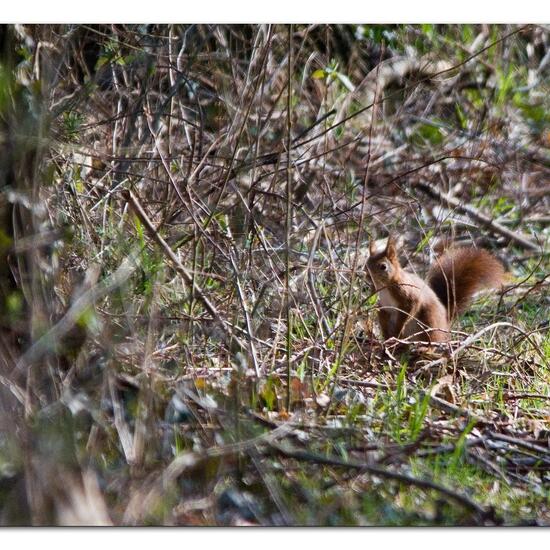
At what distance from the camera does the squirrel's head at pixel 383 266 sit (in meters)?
3.58

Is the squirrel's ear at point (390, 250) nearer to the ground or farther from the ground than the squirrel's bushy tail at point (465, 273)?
farther from the ground

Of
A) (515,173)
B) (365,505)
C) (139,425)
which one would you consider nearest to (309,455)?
(365,505)

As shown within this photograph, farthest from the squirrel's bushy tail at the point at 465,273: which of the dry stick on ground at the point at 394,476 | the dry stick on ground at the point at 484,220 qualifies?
the dry stick on ground at the point at 394,476

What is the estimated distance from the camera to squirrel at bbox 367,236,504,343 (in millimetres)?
A: 3516

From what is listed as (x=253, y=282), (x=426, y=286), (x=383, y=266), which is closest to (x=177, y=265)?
(x=253, y=282)

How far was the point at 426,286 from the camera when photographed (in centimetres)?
363

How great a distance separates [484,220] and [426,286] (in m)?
0.58
